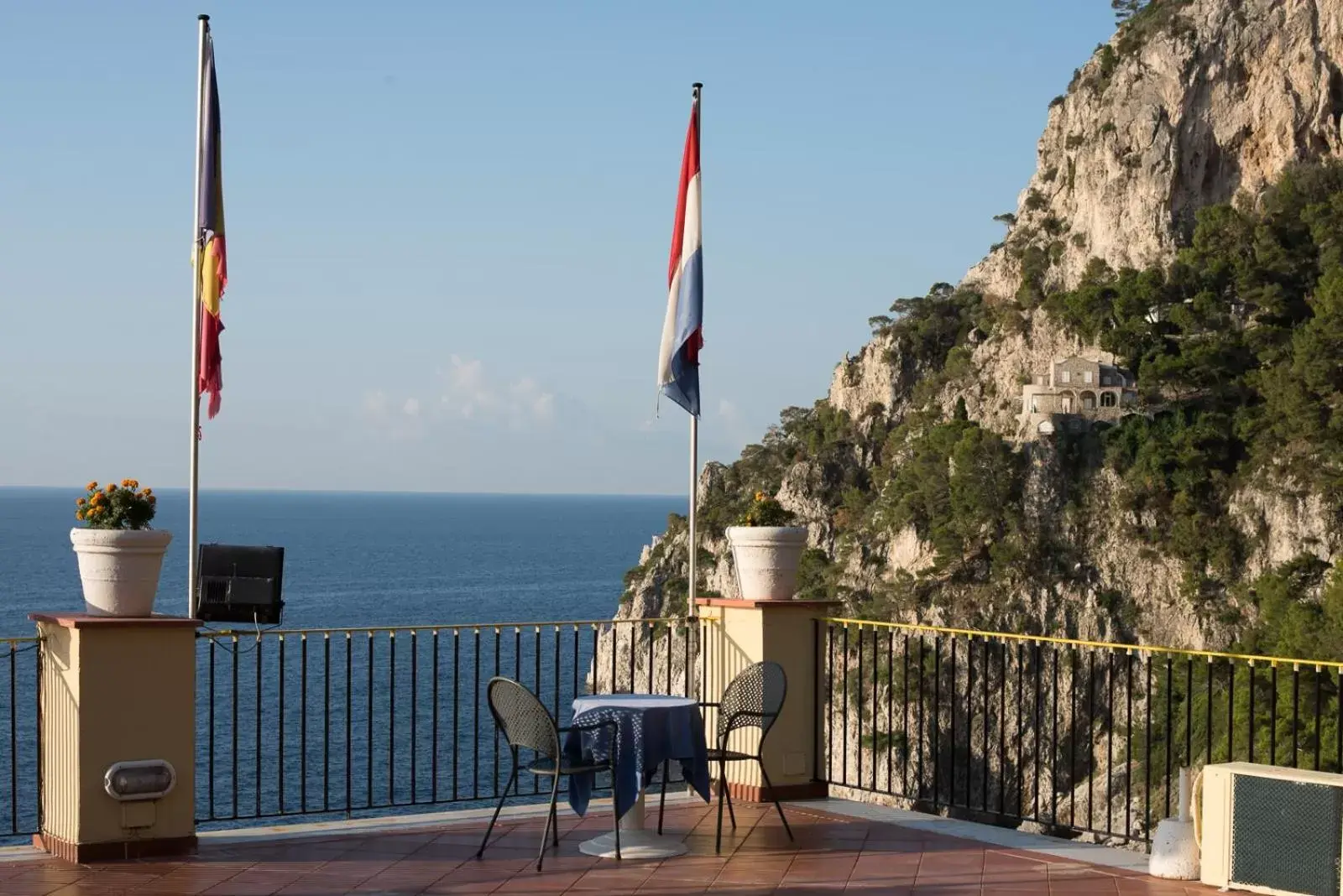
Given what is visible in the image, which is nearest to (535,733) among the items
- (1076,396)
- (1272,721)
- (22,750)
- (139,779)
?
(139,779)

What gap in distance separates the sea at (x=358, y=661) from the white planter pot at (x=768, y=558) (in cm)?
113

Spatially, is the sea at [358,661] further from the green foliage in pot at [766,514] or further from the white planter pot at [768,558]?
the green foliage in pot at [766,514]

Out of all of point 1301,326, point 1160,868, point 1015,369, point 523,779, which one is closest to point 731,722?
point 1160,868

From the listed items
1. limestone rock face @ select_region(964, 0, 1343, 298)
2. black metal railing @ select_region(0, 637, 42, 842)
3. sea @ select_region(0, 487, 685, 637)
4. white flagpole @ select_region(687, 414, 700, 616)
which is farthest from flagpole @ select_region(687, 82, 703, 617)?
limestone rock face @ select_region(964, 0, 1343, 298)

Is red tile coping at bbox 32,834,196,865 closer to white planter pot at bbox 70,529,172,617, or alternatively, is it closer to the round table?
white planter pot at bbox 70,529,172,617

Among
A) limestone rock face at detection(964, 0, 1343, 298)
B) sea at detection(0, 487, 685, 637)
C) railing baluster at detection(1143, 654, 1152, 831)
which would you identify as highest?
limestone rock face at detection(964, 0, 1343, 298)

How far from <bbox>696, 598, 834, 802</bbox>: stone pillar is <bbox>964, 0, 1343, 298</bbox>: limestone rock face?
67905mm

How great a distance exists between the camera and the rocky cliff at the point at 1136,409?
63.8m

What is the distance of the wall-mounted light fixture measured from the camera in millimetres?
7211

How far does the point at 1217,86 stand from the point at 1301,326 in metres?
13.2

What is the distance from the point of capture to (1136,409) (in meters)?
69.8

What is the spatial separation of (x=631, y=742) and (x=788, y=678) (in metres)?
1.84

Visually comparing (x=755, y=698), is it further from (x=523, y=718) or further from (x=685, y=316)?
(x=685, y=316)

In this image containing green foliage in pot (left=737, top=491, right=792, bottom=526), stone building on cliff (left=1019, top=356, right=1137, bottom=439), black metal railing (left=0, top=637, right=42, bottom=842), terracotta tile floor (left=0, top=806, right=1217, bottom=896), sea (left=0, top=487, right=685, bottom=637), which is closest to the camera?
terracotta tile floor (left=0, top=806, right=1217, bottom=896)
